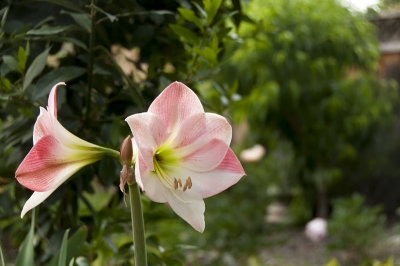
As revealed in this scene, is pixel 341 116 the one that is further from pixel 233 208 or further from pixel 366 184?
pixel 233 208

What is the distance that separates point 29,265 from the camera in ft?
1.86

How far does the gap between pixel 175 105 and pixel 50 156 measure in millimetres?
122

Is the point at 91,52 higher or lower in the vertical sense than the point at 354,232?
higher

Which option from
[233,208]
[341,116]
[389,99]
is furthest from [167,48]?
[389,99]

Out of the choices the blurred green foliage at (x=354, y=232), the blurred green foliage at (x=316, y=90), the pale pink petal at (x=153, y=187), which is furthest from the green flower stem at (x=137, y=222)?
the blurred green foliage at (x=316, y=90)

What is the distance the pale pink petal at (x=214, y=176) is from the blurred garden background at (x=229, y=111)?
0.67 ft

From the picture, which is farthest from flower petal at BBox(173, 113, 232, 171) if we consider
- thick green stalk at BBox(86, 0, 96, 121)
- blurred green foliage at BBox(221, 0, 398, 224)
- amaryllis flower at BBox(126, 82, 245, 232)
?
blurred green foliage at BBox(221, 0, 398, 224)

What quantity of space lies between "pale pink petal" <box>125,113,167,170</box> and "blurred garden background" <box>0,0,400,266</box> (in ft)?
0.73

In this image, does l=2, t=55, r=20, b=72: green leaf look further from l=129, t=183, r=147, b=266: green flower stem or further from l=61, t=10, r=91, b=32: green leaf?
l=129, t=183, r=147, b=266: green flower stem

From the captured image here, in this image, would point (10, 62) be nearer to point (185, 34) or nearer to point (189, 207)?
point (185, 34)

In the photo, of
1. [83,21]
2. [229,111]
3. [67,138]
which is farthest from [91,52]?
[229,111]

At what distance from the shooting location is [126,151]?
465mm

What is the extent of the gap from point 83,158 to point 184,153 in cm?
10

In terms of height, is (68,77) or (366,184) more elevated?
(68,77)
